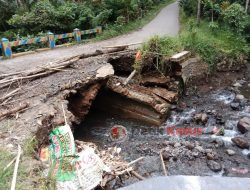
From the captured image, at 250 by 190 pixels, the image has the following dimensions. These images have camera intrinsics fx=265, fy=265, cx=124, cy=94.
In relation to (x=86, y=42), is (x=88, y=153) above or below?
below

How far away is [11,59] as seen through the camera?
38.9 feet

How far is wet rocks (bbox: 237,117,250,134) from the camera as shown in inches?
352

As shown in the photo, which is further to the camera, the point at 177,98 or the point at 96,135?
the point at 177,98

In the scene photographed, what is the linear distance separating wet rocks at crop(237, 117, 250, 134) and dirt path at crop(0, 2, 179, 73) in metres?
6.68

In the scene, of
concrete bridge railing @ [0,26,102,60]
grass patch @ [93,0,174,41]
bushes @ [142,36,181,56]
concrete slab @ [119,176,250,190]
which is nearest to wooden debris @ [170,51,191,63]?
bushes @ [142,36,181,56]

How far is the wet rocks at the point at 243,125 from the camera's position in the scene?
8930 millimetres

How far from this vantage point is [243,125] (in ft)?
29.5

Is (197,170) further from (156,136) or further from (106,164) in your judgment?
(106,164)

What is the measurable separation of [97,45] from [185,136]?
728 centimetres

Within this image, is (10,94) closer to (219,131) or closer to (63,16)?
(219,131)

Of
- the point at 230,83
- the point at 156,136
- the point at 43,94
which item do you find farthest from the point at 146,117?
the point at 230,83

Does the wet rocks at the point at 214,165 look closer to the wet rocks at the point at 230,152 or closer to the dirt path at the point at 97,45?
the wet rocks at the point at 230,152

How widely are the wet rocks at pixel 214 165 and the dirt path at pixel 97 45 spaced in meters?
7.21

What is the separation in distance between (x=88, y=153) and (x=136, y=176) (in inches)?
48.2
